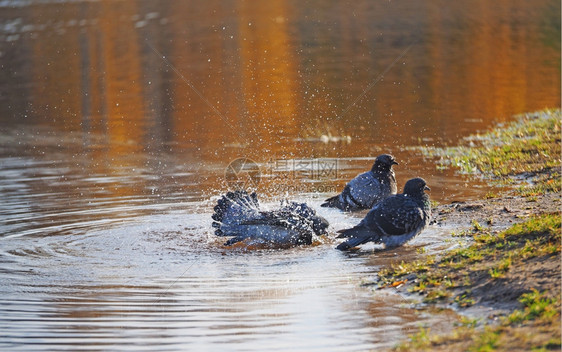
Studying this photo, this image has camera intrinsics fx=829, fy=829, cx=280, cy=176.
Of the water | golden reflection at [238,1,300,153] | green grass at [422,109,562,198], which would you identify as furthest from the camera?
golden reflection at [238,1,300,153]

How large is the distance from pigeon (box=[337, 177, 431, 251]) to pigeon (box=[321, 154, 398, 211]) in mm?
2150

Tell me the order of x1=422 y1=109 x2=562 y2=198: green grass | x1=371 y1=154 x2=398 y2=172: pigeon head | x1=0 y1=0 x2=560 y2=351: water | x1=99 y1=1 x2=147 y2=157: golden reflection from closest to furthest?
x1=0 y1=0 x2=560 y2=351: water
x1=371 y1=154 x2=398 y2=172: pigeon head
x1=422 y1=109 x2=562 y2=198: green grass
x1=99 y1=1 x2=147 y2=157: golden reflection

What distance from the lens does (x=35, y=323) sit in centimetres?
722

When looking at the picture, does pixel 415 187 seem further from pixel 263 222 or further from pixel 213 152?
pixel 213 152

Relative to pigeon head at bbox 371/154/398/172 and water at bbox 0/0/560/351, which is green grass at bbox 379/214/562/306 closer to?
water at bbox 0/0/560/351

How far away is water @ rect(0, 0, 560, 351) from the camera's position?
284 inches

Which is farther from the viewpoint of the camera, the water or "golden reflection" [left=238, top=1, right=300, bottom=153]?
"golden reflection" [left=238, top=1, right=300, bottom=153]

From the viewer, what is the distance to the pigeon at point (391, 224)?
9172 millimetres

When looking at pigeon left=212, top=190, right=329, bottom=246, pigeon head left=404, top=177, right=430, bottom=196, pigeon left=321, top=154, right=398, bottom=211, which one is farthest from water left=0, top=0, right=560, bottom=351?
pigeon head left=404, top=177, right=430, bottom=196

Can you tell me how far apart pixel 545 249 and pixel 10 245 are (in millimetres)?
6198

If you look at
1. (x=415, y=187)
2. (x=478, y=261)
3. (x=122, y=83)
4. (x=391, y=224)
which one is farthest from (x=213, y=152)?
(x=122, y=83)

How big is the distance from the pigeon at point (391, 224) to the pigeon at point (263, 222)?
529mm

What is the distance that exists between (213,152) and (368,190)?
5.27 metres

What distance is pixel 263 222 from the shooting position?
9.77 m
